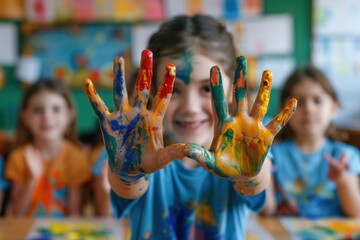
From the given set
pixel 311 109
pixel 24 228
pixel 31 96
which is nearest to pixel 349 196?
pixel 311 109

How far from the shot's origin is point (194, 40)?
0.76 m

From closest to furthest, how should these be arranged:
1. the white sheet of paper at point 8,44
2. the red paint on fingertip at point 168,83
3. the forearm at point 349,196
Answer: the red paint on fingertip at point 168,83 → the forearm at point 349,196 → the white sheet of paper at point 8,44

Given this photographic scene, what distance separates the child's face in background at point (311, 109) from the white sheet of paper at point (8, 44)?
2.49 metres

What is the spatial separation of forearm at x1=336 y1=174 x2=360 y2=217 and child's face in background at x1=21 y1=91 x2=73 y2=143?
108 cm

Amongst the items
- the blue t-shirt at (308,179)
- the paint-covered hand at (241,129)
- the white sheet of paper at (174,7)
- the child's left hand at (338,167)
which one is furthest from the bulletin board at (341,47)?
the paint-covered hand at (241,129)

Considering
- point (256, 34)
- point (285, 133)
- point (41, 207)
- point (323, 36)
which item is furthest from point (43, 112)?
point (323, 36)

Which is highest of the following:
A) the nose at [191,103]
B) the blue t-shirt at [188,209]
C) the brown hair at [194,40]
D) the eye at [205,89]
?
the brown hair at [194,40]

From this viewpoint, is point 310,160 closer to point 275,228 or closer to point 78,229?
point 275,228

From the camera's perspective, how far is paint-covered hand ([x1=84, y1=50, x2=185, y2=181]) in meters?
0.57

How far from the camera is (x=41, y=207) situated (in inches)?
61.8

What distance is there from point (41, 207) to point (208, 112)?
3.49ft

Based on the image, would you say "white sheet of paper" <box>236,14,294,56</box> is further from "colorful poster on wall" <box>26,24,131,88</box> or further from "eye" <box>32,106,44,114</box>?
"eye" <box>32,106,44,114</box>

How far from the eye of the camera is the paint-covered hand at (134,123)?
22.5 inches

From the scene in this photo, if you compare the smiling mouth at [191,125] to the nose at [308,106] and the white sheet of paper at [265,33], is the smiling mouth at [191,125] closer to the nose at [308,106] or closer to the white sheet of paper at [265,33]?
the nose at [308,106]
